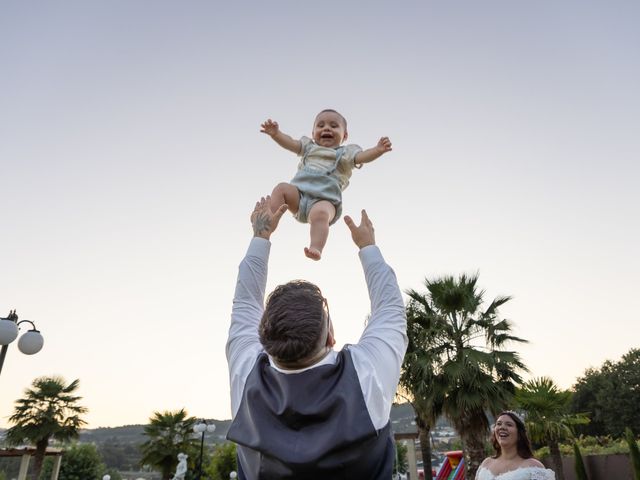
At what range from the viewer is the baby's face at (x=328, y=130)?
3445mm

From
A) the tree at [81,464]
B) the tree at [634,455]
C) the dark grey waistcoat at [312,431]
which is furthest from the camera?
the tree at [81,464]

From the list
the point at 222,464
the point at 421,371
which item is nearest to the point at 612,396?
the point at 421,371

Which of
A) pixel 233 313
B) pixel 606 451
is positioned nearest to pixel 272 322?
pixel 233 313

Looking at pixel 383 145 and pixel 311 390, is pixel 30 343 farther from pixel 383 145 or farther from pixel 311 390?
pixel 311 390

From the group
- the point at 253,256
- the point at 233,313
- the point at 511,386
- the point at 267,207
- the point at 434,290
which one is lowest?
the point at 233,313

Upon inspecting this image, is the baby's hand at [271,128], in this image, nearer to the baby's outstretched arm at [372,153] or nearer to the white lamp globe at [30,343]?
the baby's outstretched arm at [372,153]

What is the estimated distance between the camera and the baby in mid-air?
113 inches

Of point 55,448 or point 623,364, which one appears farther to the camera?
point 623,364

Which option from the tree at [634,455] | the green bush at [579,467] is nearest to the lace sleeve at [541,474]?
the tree at [634,455]

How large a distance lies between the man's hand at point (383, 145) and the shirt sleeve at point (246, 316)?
5.52 feet

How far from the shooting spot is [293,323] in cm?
128

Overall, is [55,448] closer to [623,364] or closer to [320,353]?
[320,353]

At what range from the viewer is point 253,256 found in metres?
1.77

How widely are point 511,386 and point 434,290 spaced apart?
2.98m
